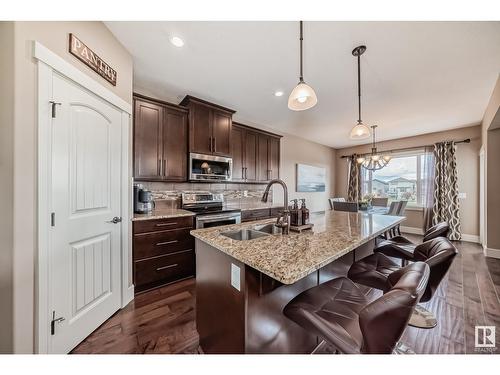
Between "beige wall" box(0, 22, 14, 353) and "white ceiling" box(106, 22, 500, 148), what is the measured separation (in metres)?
0.97

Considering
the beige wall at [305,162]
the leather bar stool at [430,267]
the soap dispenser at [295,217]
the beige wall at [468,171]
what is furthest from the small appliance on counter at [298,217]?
the beige wall at [468,171]

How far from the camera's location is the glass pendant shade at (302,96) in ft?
4.99

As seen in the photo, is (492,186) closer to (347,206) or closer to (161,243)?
(347,206)

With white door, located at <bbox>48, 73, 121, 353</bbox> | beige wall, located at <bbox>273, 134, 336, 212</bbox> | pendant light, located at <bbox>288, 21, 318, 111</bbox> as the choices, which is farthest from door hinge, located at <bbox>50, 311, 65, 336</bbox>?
beige wall, located at <bbox>273, 134, 336, 212</bbox>

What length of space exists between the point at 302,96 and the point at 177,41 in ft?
4.42

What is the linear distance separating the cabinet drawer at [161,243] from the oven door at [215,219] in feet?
0.66

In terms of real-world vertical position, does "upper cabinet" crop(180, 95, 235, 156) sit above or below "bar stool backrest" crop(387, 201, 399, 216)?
above

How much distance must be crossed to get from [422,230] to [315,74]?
497cm

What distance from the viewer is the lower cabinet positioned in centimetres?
213

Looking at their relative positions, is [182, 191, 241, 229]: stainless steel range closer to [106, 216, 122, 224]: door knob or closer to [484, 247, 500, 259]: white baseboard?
[106, 216, 122, 224]: door knob

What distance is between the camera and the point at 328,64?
2.21 metres

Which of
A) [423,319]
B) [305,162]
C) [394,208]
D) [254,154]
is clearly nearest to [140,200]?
[254,154]

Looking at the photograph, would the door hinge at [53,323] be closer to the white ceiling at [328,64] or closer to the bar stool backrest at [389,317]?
the bar stool backrest at [389,317]
